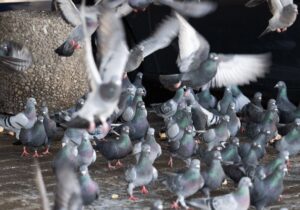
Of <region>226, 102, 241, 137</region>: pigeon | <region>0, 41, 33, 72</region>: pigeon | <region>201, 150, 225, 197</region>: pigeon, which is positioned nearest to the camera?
<region>201, 150, 225, 197</region>: pigeon

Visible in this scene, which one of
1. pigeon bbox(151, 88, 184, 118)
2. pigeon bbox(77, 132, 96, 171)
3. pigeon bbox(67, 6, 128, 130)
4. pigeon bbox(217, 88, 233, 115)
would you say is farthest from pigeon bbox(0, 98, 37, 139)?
pigeon bbox(67, 6, 128, 130)

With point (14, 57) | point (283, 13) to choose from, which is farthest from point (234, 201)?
point (14, 57)

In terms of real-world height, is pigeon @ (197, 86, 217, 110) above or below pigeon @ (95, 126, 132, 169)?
below

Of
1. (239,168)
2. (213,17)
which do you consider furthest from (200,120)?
(213,17)

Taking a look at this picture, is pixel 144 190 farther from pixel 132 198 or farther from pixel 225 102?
pixel 225 102

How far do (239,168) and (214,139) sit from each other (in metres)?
1.07

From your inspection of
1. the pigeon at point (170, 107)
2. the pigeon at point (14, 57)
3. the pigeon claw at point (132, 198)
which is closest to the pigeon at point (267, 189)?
the pigeon claw at point (132, 198)

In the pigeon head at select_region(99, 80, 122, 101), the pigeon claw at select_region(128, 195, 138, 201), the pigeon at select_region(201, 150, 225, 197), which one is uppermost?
the pigeon head at select_region(99, 80, 122, 101)

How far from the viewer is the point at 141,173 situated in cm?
675

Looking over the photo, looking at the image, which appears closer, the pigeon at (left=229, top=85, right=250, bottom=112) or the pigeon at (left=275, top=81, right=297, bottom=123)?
the pigeon at (left=275, top=81, right=297, bottom=123)

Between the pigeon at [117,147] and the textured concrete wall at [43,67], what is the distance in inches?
104

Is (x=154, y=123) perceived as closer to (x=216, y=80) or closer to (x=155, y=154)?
(x=216, y=80)

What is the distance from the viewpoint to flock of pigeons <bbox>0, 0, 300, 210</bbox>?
5.14 meters

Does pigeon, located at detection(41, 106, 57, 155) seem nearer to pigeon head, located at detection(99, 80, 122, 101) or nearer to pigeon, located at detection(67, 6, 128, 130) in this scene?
pigeon, located at detection(67, 6, 128, 130)
